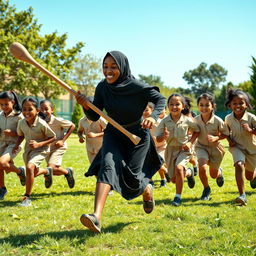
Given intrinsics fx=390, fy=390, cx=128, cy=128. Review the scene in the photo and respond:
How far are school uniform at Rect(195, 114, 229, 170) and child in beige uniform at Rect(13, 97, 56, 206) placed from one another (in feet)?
8.49

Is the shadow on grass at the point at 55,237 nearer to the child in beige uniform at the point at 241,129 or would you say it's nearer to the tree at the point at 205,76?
the child in beige uniform at the point at 241,129

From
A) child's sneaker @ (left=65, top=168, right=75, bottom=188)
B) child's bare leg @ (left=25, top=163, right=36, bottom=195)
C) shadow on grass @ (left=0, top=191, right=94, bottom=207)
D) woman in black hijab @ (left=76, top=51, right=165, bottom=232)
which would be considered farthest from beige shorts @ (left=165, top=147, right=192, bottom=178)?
child's bare leg @ (left=25, top=163, right=36, bottom=195)

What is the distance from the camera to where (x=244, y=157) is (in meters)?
Result: 6.49

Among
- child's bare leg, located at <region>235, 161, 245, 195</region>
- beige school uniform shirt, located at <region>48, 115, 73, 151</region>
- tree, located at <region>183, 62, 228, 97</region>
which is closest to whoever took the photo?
child's bare leg, located at <region>235, 161, 245, 195</region>

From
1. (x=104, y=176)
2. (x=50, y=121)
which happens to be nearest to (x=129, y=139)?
(x=104, y=176)

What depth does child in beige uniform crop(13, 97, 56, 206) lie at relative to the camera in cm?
643

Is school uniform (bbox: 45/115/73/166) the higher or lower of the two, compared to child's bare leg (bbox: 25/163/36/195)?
higher

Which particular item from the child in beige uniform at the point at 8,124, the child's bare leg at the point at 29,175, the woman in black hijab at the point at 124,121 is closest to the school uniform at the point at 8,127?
the child in beige uniform at the point at 8,124

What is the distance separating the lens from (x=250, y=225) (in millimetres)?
4691

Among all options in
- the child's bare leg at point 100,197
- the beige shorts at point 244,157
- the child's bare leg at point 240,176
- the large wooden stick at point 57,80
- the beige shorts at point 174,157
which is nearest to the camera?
the child's bare leg at point 100,197

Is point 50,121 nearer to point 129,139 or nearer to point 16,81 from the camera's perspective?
point 129,139

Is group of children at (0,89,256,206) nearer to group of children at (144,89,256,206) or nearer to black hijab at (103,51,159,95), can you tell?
group of children at (144,89,256,206)

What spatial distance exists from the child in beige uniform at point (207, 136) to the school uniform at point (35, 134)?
2.61 meters

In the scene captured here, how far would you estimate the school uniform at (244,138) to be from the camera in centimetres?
660
